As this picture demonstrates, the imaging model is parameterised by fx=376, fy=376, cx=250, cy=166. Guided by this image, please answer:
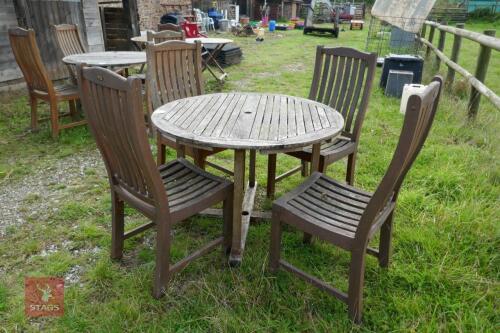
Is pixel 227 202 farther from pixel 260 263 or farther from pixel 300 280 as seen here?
pixel 300 280

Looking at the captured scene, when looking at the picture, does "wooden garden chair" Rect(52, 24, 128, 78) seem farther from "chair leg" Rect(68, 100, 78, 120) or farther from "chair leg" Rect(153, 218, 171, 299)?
"chair leg" Rect(153, 218, 171, 299)

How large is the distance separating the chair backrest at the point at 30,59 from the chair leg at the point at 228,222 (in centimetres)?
268

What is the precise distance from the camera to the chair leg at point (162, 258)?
176 cm

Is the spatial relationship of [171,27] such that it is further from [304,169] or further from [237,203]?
[237,203]

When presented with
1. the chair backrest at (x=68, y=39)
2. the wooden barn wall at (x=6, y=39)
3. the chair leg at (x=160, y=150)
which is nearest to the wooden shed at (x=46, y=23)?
the wooden barn wall at (x=6, y=39)

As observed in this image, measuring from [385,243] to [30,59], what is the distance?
142 inches

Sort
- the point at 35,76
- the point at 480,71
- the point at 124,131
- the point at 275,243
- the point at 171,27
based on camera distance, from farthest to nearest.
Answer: the point at 171,27 < the point at 480,71 < the point at 35,76 < the point at 275,243 < the point at 124,131

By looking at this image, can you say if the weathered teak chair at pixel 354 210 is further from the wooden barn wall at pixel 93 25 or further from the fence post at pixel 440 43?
the wooden barn wall at pixel 93 25

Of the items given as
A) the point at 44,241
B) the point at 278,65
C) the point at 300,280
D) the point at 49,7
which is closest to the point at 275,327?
the point at 300,280

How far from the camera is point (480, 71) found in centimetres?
426

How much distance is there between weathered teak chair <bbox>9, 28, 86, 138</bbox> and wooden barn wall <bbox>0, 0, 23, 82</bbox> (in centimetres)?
172

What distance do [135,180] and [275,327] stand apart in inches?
37.8

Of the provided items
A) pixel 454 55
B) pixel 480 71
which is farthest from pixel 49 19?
pixel 454 55

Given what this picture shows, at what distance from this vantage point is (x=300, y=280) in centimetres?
206
